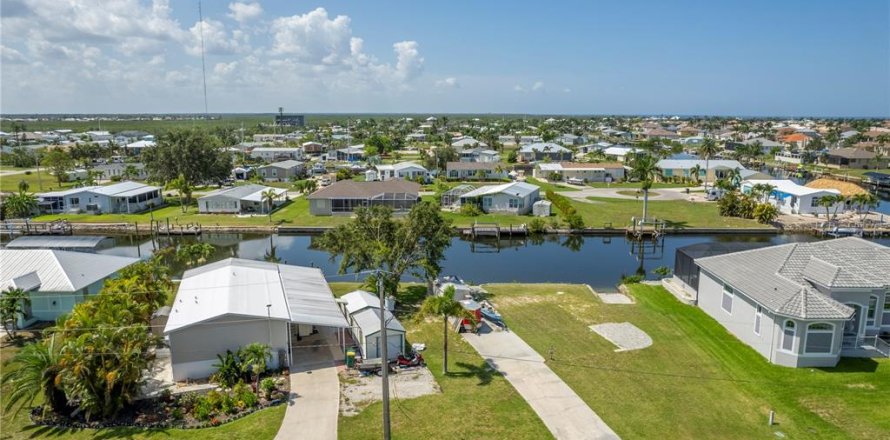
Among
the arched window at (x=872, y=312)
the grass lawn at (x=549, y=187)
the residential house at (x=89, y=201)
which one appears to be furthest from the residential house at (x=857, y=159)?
the residential house at (x=89, y=201)

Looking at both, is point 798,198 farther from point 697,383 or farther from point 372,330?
point 372,330

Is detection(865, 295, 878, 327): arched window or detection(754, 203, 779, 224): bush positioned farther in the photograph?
detection(754, 203, 779, 224): bush

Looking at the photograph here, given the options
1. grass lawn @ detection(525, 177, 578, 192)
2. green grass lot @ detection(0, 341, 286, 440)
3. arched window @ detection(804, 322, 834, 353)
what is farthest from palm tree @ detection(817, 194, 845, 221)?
green grass lot @ detection(0, 341, 286, 440)

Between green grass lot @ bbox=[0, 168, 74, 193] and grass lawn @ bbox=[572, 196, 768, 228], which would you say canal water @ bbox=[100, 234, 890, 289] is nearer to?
grass lawn @ bbox=[572, 196, 768, 228]

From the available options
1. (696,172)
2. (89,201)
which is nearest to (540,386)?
(89,201)

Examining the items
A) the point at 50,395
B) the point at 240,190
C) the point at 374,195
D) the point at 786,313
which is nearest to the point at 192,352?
the point at 50,395

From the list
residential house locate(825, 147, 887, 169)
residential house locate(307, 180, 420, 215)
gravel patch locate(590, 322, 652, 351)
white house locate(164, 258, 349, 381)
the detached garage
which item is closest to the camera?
white house locate(164, 258, 349, 381)
